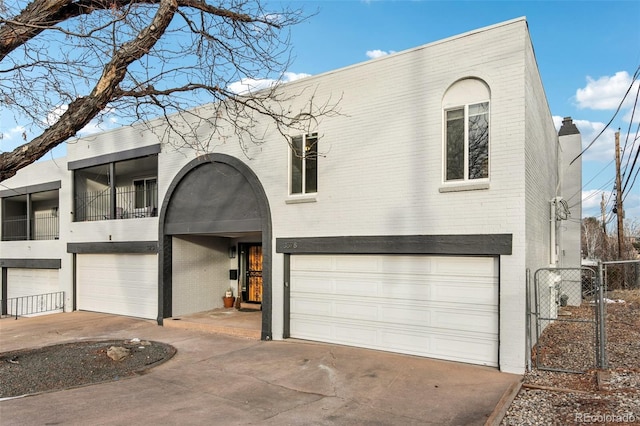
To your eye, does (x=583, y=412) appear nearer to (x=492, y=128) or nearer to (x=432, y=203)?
(x=432, y=203)

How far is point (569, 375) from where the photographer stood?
6910 mm

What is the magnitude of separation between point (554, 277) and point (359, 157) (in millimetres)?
6779

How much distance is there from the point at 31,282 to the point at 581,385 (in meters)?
20.1

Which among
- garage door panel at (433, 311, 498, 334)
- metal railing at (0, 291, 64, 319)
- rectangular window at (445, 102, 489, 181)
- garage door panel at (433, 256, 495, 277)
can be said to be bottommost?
metal railing at (0, 291, 64, 319)

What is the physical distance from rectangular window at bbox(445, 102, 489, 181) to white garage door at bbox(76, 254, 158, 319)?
30.8ft

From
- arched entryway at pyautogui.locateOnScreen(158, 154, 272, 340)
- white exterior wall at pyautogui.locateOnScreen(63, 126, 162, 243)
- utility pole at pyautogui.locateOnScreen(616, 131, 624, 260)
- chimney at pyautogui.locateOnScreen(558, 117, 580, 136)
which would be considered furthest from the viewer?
utility pole at pyautogui.locateOnScreen(616, 131, 624, 260)

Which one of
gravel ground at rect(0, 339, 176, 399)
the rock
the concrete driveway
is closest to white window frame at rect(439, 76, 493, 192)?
the concrete driveway

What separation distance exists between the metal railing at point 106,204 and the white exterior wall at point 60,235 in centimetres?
41

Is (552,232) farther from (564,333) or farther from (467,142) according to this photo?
(467,142)

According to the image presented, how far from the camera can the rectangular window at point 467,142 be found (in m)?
7.81

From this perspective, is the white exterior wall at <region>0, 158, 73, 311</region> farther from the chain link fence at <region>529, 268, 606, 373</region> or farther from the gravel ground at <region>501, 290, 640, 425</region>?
the gravel ground at <region>501, 290, 640, 425</region>

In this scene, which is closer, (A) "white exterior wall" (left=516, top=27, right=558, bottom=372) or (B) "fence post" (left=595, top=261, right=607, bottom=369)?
(B) "fence post" (left=595, top=261, right=607, bottom=369)

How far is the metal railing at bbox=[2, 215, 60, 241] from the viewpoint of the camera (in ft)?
64.6

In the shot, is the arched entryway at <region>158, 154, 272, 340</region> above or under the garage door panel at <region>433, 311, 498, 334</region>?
above
